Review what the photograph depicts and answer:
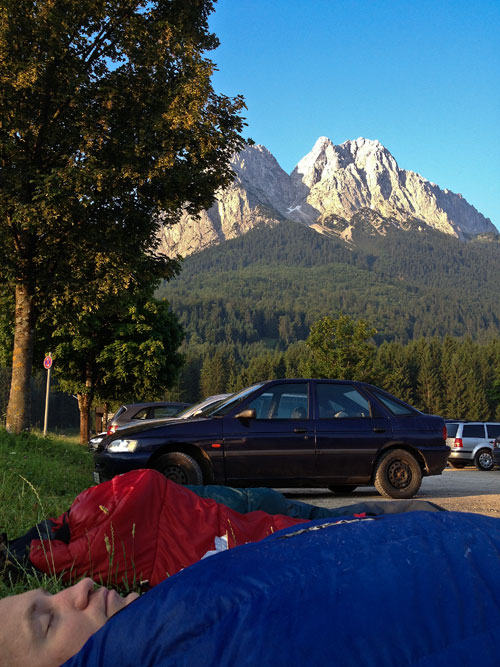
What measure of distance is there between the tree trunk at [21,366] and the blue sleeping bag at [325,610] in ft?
38.1

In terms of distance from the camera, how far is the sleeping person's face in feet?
5.08

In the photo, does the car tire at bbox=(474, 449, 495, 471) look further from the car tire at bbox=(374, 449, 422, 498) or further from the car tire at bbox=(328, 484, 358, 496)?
the car tire at bbox=(374, 449, 422, 498)

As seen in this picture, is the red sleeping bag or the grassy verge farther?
the grassy verge

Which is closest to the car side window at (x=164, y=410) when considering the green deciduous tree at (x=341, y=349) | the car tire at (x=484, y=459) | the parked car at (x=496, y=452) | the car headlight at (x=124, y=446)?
the car headlight at (x=124, y=446)

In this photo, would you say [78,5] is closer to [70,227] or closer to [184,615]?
[70,227]

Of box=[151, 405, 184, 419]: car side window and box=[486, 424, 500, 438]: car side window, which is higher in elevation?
box=[151, 405, 184, 419]: car side window

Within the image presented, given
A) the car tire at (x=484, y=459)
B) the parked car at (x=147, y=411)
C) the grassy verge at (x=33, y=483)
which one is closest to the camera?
the grassy verge at (x=33, y=483)

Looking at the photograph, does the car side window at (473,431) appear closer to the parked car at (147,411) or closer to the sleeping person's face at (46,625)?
the parked car at (147,411)

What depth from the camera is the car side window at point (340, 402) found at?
9539mm

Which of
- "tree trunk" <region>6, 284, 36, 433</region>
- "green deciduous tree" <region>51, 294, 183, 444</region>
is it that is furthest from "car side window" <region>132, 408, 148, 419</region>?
"green deciduous tree" <region>51, 294, 183, 444</region>

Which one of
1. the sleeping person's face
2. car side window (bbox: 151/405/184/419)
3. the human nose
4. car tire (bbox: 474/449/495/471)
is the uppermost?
the human nose

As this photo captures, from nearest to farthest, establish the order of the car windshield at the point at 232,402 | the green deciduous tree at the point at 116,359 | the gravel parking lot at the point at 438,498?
the gravel parking lot at the point at 438,498 → the car windshield at the point at 232,402 → the green deciduous tree at the point at 116,359

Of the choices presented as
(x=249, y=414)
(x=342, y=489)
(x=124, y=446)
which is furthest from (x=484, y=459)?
(x=124, y=446)

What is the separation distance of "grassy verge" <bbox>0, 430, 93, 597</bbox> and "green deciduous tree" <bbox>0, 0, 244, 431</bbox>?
1.35 m
